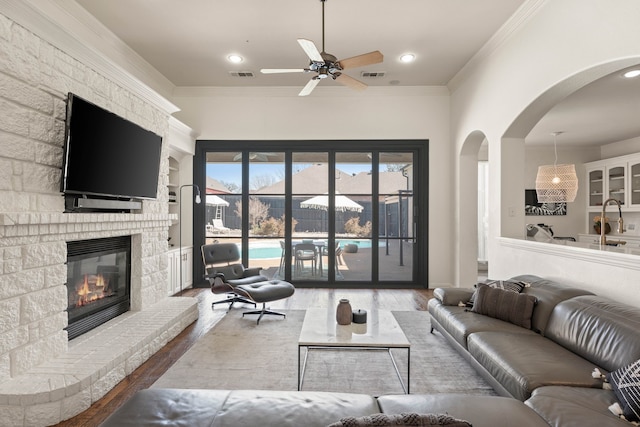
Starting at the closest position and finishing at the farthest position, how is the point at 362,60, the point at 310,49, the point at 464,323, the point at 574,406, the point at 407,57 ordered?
1. the point at 574,406
2. the point at 464,323
3. the point at 310,49
4. the point at 362,60
5. the point at 407,57

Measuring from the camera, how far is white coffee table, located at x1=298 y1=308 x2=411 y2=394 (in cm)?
247

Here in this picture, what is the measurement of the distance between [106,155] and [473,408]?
3295 mm

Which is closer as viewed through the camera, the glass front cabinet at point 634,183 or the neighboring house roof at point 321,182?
the neighboring house roof at point 321,182

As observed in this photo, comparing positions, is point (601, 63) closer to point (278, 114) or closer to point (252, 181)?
point (278, 114)

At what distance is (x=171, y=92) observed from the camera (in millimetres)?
5977

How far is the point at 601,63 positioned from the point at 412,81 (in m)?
3.23

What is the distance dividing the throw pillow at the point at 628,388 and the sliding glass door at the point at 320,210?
4284 mm

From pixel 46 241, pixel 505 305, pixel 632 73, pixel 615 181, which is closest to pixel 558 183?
pixel 632 73

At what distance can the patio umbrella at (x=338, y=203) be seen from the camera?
19.9ft

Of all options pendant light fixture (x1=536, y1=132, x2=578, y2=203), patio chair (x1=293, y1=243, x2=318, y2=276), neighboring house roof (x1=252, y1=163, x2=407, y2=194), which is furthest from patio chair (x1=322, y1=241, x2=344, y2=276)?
pendant light fixture (x1=536, y1=132, x2=578, y2=203)

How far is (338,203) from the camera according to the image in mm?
6082

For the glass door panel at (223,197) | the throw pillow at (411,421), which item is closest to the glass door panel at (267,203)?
the glass door panel at (223,197)

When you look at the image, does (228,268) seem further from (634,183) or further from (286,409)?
(634,183)

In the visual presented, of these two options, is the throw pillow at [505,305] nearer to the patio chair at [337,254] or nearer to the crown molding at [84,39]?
the patio chair at [337,254]
